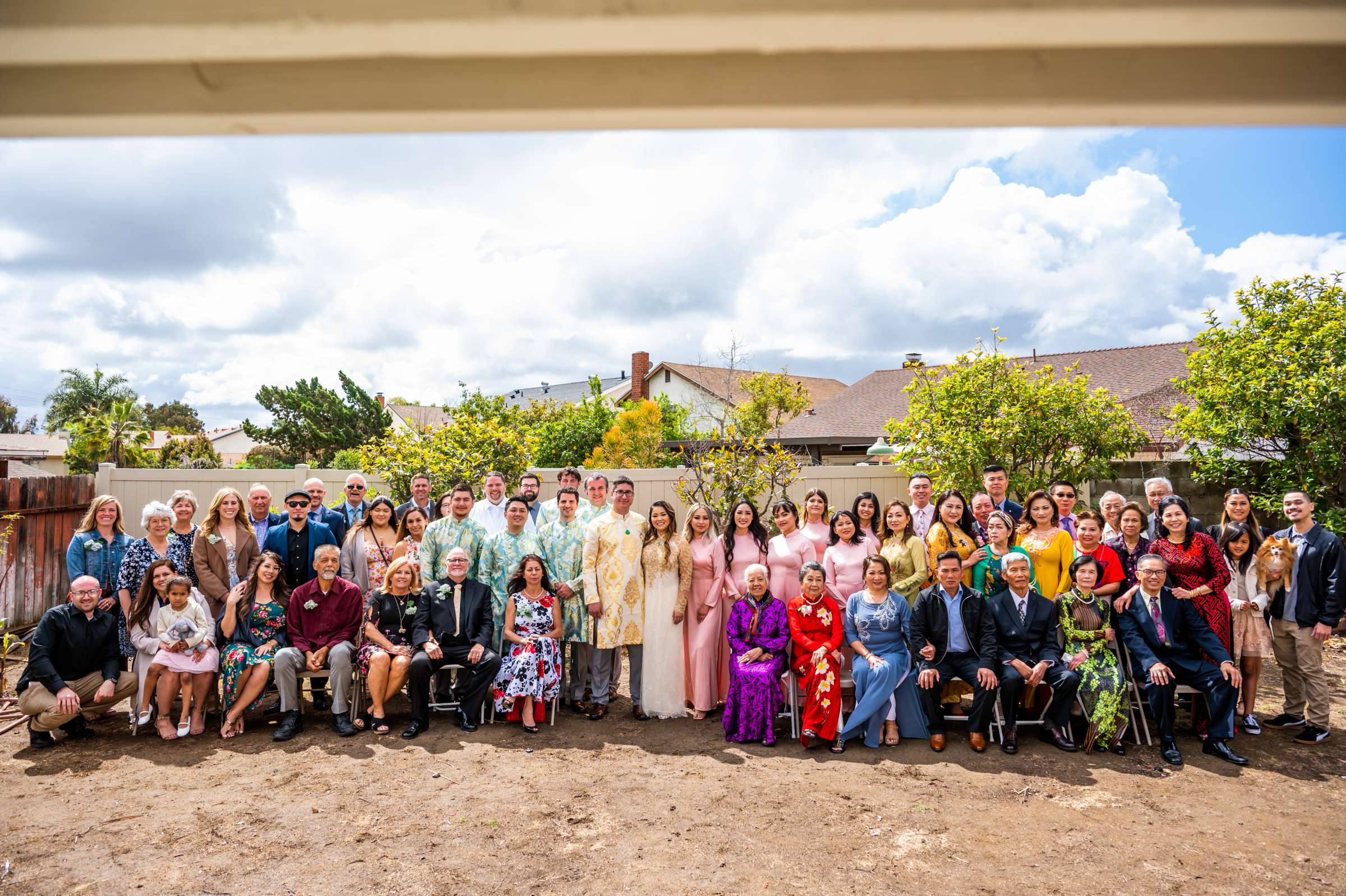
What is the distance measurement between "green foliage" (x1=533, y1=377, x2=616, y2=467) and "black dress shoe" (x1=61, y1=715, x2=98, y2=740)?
62.4 ft

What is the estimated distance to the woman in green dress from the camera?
509 centimetres

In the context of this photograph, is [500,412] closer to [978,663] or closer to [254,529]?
[254,529]

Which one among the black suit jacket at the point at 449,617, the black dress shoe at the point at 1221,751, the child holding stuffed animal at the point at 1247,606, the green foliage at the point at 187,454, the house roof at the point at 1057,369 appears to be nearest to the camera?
the black dress shoe at the point at 1221,751

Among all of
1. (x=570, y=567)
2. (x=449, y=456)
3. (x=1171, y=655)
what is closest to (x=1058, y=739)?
(x=1171, y=655)

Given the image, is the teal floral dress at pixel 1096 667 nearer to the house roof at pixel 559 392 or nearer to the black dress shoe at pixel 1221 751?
the black dress shoe at pixel 1221 751

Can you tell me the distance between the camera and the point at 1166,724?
4996 millimetres

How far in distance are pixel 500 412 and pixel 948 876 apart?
22.6 meters

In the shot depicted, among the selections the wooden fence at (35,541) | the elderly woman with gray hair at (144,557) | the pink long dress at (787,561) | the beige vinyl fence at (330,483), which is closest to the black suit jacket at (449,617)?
the elderly woman with gray hair at (144,557)

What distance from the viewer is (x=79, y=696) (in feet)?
17.5

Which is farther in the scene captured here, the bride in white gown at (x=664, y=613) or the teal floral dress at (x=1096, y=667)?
the bride in white gown at (x=664, y=613)

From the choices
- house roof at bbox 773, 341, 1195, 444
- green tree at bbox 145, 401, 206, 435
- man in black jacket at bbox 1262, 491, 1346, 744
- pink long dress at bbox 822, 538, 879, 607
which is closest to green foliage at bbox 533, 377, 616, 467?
house roof at bbox 773, 341, 1195, 444

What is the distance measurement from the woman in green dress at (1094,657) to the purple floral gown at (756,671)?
194 centimetres

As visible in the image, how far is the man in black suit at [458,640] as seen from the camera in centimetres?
557

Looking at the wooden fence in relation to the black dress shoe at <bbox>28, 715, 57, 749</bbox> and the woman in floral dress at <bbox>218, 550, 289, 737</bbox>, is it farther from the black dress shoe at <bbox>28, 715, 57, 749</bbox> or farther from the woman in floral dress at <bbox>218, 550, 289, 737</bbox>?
the woman in floral dress at <bbox>218, 550, 289, 737</bbox>
